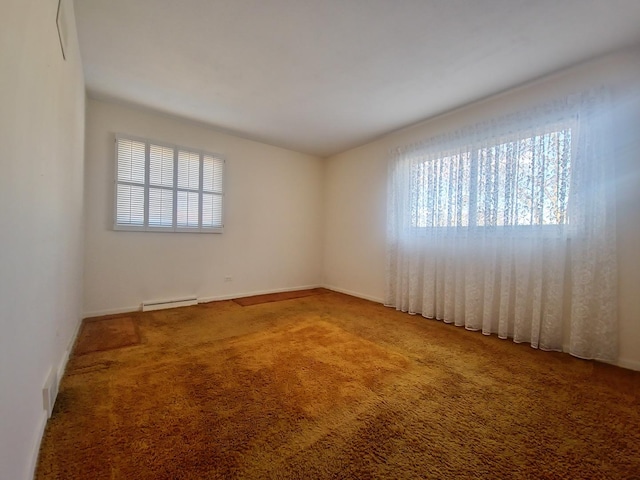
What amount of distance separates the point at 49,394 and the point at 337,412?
1532 mm

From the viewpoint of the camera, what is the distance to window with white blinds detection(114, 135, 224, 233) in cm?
332

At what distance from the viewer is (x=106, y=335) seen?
2559 millimetres

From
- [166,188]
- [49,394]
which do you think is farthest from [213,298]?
[49,394]

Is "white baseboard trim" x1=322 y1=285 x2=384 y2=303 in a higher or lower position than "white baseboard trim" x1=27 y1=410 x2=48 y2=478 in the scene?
lower

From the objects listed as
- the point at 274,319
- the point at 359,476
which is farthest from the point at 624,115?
the point at 274,319

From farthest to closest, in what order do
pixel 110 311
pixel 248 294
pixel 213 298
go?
pixel 248 294 → pixel 213 298 → pixel 110 311

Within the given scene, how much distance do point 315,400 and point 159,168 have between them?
3496mm

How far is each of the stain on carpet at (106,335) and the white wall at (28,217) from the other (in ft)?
2.06

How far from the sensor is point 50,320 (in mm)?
1498

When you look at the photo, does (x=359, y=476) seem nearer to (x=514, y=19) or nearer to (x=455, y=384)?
(x=455, y=384)

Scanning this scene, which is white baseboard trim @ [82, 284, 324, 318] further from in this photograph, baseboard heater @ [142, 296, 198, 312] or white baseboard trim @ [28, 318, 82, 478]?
white baseboard trim @ [28, 318, 82, 478]

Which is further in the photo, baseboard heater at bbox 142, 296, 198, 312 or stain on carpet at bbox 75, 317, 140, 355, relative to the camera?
baseboard heater at bbox 142, 296, 198, 312

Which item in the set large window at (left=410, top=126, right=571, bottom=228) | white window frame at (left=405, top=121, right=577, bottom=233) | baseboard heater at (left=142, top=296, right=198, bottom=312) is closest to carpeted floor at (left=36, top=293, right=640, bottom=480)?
baseboard heater at (left=142, top=296, right=198, bottom=312)

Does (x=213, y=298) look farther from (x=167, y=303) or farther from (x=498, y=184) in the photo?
(x=498, y=184)
